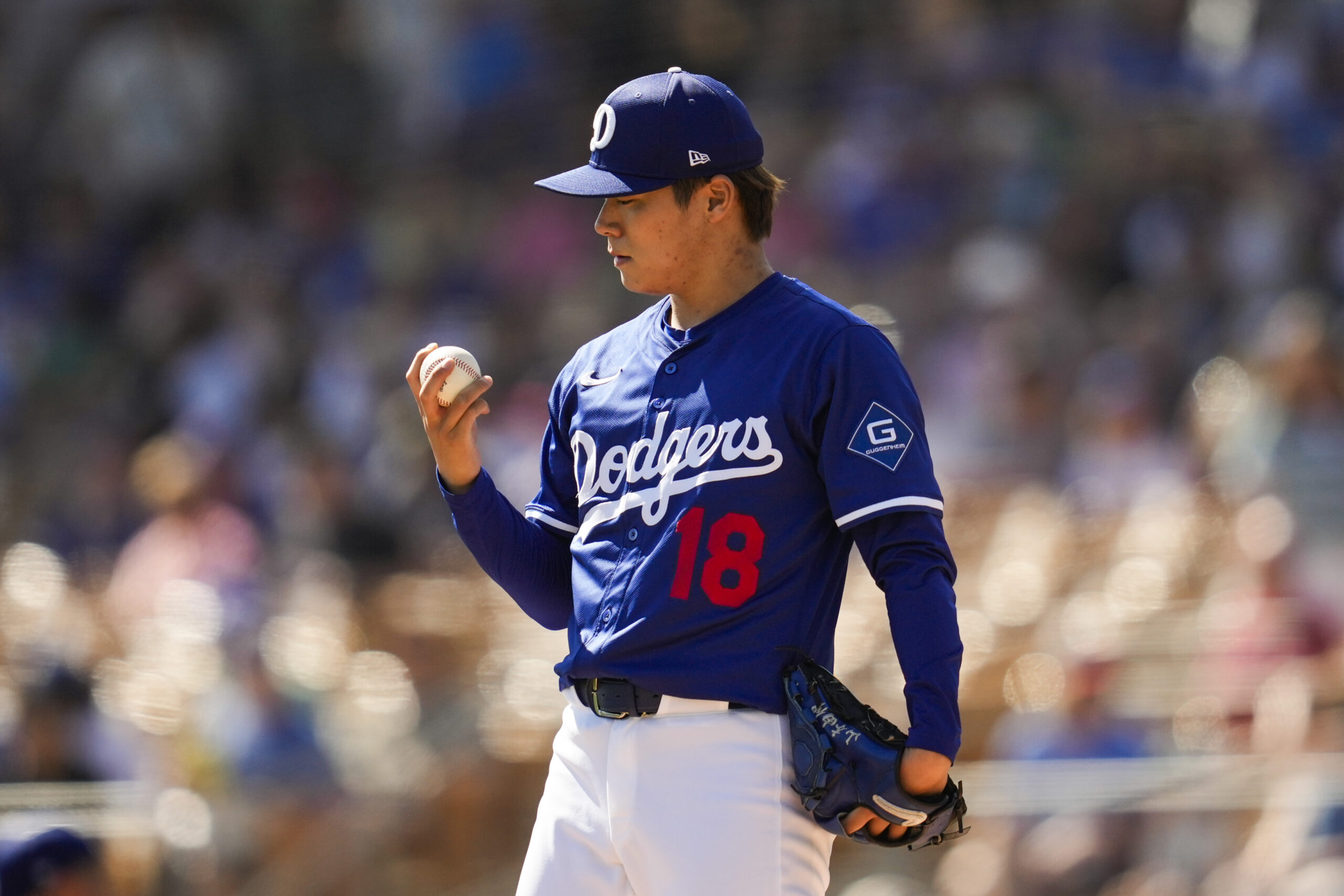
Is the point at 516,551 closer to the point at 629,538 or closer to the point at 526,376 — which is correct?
the point at 629,538

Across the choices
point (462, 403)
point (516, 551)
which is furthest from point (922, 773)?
point (462, 403)

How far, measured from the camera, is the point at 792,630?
261 centimetres

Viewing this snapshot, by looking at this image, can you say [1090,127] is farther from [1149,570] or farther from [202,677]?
[202,677]

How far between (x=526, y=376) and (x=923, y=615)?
6783 mm

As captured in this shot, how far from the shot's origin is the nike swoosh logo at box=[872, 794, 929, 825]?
8.05ft

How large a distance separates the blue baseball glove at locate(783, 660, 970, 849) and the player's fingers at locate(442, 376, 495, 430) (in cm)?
67

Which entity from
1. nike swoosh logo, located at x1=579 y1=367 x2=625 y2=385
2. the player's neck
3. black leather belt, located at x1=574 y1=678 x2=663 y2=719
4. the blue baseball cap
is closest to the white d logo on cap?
the blue baseball cap

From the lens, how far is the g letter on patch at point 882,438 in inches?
99.9

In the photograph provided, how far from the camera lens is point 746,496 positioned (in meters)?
2.60

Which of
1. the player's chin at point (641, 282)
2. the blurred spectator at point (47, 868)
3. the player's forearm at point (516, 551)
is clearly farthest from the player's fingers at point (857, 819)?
the blurred spectator at point (47, 868)

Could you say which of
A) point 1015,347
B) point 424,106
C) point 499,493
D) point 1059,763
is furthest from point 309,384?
point 499,493

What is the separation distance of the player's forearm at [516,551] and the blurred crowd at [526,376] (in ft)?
8.47

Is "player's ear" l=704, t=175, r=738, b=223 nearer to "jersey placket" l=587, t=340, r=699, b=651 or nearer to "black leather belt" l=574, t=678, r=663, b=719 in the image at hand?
"jersey placket" l=587, t=340, r=699, b=651

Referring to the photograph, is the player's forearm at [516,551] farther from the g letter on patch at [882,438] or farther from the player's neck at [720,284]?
the g letter on patch at [882,438]
